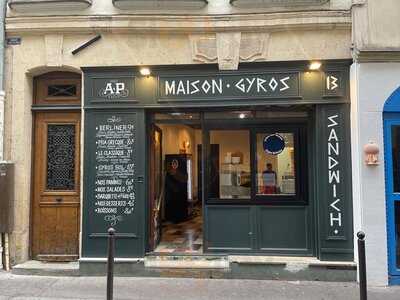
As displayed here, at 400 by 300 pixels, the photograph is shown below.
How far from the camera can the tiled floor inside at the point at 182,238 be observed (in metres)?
7.94

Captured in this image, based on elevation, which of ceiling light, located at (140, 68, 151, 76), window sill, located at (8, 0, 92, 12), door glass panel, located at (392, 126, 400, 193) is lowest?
door glass panel, located at (392, 126, 400, 193)

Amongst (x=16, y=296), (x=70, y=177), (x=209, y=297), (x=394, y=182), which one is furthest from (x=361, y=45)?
(x=16, y=296)

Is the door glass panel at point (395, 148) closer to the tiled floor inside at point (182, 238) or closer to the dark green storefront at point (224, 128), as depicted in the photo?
the dark green storefront at point (224, 128)

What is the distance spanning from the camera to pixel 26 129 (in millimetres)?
7746

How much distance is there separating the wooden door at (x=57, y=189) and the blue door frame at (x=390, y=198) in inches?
203

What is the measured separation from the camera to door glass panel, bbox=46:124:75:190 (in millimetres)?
7867

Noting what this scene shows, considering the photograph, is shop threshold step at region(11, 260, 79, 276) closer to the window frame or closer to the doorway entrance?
the doorway entrance

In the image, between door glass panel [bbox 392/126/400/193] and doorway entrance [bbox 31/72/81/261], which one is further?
doorway entrance [bbox 31/72/81/261]

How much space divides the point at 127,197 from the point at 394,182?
4297 mm

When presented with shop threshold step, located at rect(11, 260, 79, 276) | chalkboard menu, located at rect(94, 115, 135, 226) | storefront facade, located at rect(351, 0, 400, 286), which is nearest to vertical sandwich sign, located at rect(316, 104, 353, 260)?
storefront facade, located at rect(351, 0, 400, 286)

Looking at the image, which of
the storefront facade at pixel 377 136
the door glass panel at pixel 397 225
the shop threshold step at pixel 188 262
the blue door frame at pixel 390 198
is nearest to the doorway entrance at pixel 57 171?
the shop threshold step at pixel 188 262

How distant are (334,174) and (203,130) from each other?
7.56 feet

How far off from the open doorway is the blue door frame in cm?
309

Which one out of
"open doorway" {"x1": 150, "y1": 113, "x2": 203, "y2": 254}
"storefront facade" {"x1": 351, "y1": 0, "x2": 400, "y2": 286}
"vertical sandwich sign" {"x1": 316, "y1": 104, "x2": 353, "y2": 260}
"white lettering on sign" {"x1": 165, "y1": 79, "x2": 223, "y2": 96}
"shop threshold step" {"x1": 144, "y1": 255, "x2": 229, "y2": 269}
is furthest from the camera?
"open doorway" {"x1": 150, "y1": 113, "x2": 203, "y2": 254}
